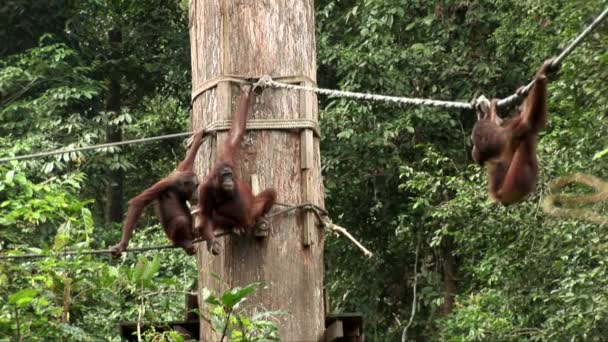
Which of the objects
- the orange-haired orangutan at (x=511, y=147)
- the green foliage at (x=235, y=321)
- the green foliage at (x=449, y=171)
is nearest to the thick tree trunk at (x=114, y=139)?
the green foliage at (x=449, y=171)

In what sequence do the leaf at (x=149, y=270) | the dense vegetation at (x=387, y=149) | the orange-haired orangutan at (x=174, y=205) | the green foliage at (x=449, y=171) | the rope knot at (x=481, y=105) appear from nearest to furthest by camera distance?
the rope knot at (x=481, y=105)
the leaf at (x=149, y=270)
the orange-haired orangutan at (x=174, y=205)
the dense vegetation at (x=387, y=149)
the green foliage at (x=449, y=171)

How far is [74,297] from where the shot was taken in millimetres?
5992

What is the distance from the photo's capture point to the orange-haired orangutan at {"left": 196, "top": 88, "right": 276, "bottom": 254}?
5691mm

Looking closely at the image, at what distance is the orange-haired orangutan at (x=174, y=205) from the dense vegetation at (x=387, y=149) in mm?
472

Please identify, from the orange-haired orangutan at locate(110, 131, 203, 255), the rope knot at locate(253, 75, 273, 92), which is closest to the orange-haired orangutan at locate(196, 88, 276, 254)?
the rope knot at locate(253, 75, 273, 92)

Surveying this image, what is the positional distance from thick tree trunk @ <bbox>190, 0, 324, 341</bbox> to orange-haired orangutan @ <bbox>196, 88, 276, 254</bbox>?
0.07 m

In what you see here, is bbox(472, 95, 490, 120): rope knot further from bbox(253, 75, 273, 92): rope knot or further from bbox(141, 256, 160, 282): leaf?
bbox(141, 256, 160, 282): leaf

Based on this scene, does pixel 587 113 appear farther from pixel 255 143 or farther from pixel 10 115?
pixel 10 115

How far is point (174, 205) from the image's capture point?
7.30 m

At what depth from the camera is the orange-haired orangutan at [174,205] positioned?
6880 mm

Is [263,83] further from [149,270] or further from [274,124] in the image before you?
[149,270]

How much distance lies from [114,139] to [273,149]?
9.16 meters

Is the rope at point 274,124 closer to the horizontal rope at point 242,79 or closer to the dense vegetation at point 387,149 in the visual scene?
the horizontal rope at point 242,79

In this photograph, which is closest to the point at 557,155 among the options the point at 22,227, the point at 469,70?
the point at 469,70
